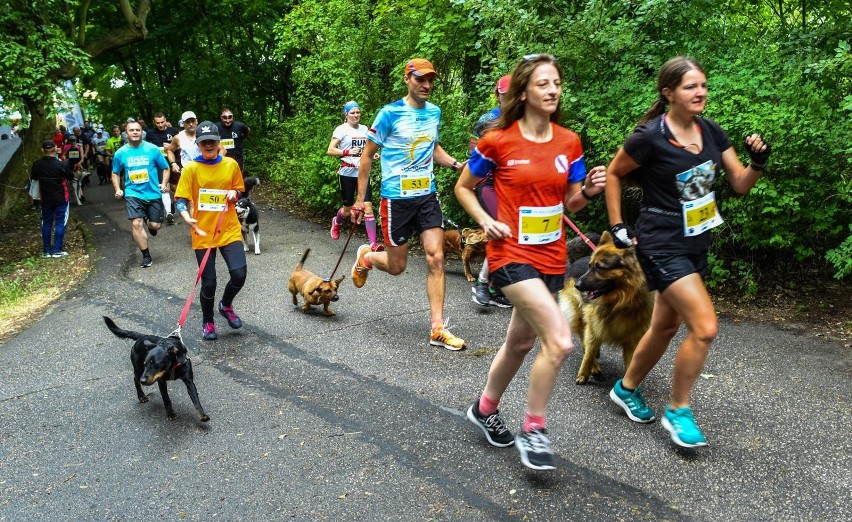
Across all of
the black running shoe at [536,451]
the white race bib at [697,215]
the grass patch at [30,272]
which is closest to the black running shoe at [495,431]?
the black running shoe at [536,451]

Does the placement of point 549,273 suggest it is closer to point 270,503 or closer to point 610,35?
point 270,503

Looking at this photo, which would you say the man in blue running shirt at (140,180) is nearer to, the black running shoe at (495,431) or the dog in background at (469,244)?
the dog in background at (469,244)

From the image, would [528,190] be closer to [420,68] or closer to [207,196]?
[420,68]

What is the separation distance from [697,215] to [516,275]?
44.8 inches

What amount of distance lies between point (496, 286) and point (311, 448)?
5.54ft

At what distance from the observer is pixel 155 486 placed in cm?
417

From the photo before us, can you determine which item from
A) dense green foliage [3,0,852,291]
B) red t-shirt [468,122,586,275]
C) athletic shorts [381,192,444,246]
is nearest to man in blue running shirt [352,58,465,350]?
athletic shorts [381,192,444,246]

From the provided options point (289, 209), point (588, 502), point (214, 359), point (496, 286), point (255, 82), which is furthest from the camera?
point (255, 82)

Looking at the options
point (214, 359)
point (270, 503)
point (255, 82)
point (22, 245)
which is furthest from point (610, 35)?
point (255, 82)

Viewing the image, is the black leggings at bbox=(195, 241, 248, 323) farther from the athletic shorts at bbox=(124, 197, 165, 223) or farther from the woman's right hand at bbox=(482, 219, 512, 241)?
the athletic shorts at bbox=(124, 197, 165, 223)

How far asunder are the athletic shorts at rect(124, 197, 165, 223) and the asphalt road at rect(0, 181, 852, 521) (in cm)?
380

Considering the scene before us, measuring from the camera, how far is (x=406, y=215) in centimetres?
642

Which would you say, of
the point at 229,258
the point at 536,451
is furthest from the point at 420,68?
the point at 536,451

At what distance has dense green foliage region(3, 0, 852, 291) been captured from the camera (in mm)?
6516
